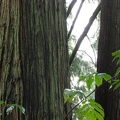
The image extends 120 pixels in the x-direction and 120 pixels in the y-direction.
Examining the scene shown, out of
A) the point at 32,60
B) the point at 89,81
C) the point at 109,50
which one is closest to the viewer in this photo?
the point at 89,81

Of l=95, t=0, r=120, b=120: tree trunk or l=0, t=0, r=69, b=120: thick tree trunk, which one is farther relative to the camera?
l=95, t=0, r=120, b=120: tree trunk

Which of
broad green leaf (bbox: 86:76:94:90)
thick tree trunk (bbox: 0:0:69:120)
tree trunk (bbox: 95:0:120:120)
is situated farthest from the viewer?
tree trunk (bbox: 95:0:120:120)

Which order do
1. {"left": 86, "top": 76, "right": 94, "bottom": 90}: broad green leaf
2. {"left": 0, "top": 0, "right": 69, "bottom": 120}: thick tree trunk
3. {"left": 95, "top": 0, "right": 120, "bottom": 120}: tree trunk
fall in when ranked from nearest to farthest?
1. {"left": 86, "top": 76, "right": 94, "bottom": 90}: broad green leaf
2. {"left": 0, "top": 0, "right": 69, "bottom": 120}: thick tree trunk
3. {"left": 95, "top": 0, "right": 120, "bottom": 120}: tree trunk

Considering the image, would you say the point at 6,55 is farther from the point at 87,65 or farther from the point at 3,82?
the point at 87,65

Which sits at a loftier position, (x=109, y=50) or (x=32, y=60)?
(x=109, y=50)

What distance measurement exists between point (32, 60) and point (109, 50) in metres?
1.17

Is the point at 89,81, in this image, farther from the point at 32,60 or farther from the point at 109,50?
the point at 109,50

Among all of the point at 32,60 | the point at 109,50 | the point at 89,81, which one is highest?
the point at 109,50

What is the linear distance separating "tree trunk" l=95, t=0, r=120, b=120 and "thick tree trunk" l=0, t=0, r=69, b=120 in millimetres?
858

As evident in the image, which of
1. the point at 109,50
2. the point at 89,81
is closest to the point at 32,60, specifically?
the point at 89,81

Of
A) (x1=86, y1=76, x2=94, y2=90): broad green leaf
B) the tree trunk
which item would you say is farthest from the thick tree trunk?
the tree trunk

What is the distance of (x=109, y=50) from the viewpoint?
2.63m

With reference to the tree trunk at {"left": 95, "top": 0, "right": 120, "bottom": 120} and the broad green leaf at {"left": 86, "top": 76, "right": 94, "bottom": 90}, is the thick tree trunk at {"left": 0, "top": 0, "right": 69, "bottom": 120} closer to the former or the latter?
the broad green leaf at {"left": 86, "top": 76, "right": 94, "bottom": 90}

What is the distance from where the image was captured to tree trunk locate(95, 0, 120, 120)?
2.48 m
